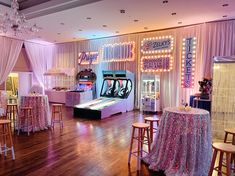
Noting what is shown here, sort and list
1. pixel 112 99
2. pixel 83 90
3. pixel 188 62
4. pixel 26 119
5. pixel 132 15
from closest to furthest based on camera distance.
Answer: pixel 26 119 < pixel 132 15 < pixel 188 62 < pixel 112 99 < pixel 83 90

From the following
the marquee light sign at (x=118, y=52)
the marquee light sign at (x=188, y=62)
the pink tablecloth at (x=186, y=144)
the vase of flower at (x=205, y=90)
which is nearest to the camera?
the pink tablecloth at (x=186, y=144)

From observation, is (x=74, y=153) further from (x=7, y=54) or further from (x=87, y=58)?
(x=7, y=54)

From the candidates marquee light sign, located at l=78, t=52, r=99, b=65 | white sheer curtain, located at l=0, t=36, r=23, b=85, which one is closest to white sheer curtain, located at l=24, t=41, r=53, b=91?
white sheer curtain, located at l=0, t=36, r=23, b=85

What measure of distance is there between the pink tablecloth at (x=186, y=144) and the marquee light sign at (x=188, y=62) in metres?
4.82

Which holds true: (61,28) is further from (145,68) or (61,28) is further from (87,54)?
(145,68)

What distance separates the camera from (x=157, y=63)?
26.4 ft

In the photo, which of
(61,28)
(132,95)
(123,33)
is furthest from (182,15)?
(61,28)

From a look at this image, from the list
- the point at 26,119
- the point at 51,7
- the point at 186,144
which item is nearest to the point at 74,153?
the point at 186,144

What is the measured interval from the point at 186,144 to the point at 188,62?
5322 mm

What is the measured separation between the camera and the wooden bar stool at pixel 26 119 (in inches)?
197

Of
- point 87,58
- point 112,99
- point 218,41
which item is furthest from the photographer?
point 87,58

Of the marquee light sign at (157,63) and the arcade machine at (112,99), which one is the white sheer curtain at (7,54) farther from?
the marquee light sign at (157,63)

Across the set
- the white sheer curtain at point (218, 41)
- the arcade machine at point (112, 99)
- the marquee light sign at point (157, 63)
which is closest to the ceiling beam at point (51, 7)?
the arcade machine at point (112, 99)

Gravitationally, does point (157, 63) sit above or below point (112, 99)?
above
